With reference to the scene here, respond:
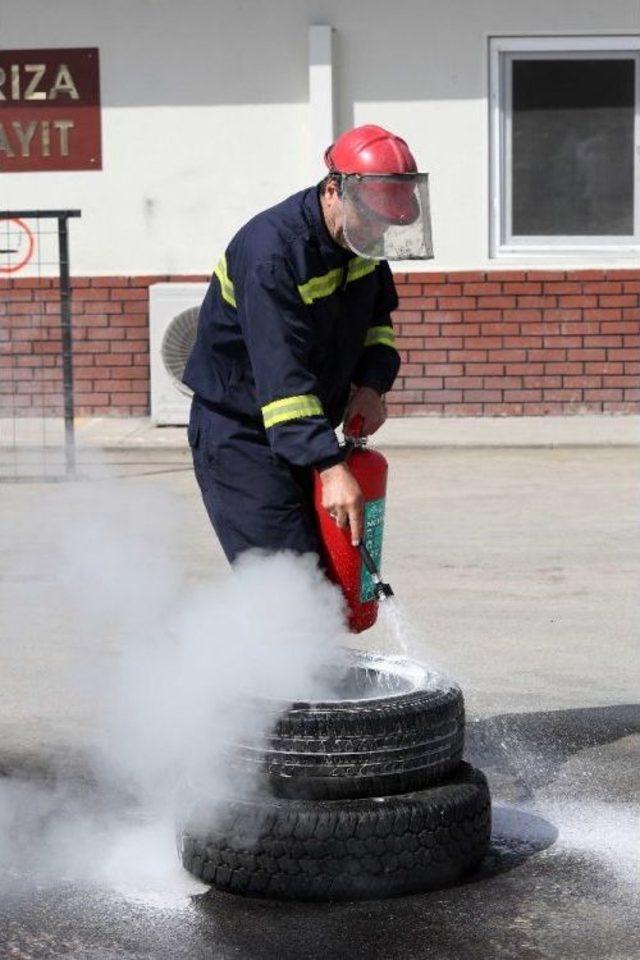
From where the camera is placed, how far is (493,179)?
13266mm

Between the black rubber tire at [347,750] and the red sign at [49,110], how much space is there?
9.75m

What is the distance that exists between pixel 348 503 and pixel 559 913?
44.5 inches

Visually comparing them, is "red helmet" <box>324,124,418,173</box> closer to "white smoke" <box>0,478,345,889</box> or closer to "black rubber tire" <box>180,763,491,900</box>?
"white smoke" <box>0,478,345,889</box>

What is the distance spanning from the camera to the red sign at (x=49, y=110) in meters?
13.2

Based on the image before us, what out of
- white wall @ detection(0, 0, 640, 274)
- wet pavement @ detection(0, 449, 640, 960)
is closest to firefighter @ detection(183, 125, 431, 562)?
wet pavement @ detection(0, 449, 640, 960)

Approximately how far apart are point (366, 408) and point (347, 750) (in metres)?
1.17

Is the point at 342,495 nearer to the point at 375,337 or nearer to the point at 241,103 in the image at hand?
the point at 375,337

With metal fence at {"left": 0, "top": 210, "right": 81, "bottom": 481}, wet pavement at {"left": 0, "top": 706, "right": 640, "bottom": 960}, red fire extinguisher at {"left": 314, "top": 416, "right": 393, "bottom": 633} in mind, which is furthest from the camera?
metal fence at {"left": 0, "top": 210, "right": 81, "bottom": 481}

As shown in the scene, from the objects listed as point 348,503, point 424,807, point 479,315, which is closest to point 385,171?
point 348,503

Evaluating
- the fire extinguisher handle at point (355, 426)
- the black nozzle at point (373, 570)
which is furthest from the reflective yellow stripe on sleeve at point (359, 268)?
the black nozzle at point (373, 570)

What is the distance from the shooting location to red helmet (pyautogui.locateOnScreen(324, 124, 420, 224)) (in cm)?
438

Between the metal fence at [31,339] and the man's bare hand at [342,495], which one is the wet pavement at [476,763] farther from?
the metal fence at [31,339]

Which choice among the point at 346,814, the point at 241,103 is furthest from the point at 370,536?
the point at 241,103

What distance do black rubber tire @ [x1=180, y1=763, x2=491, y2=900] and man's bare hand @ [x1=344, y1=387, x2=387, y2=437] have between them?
1.19m
